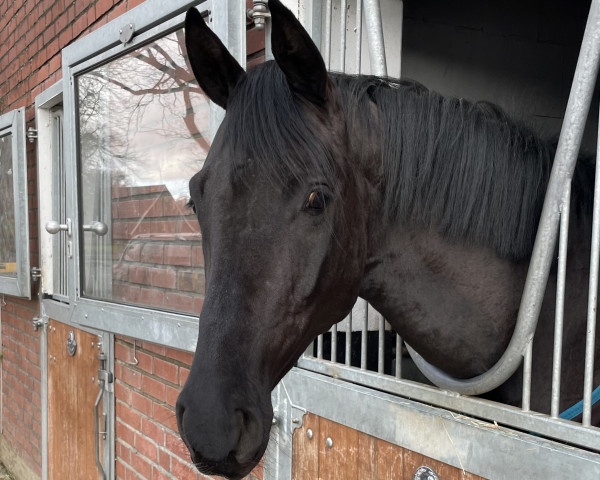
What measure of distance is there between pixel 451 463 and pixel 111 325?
182cm

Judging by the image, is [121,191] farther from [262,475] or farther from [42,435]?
[42,435]

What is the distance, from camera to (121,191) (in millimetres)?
2939

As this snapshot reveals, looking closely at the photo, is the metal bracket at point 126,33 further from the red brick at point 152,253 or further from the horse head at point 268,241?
the horse head at point 268,241

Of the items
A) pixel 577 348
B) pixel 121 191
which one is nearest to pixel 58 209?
pixel 121 191

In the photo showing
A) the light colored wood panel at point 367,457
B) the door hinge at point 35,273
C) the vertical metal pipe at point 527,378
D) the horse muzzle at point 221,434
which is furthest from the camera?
the door hinge at point 35,273

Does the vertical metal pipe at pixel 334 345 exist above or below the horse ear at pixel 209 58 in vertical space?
below

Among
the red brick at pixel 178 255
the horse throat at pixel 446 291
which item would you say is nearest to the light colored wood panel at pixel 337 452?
the horse throat at pixel 446 291

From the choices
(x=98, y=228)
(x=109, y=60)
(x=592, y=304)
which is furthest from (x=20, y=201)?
(x=592, y=304)

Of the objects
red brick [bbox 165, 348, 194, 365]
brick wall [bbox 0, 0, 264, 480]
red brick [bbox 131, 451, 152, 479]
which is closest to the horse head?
brick wall [bbox 0, 0, 264, 480]

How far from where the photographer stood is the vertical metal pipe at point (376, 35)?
164cm

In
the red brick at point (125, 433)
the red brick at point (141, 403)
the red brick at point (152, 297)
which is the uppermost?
the red brick at point (152, 297)

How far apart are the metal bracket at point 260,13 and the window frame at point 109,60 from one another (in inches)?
2.1

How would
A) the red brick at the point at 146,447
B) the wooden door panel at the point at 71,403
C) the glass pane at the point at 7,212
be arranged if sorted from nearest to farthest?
the red brick at the point at 146,447
the wooden door panel at the point at 71,403
the glass pane at the point at 7,212

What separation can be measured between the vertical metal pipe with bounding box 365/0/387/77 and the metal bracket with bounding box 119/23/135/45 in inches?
49.6
